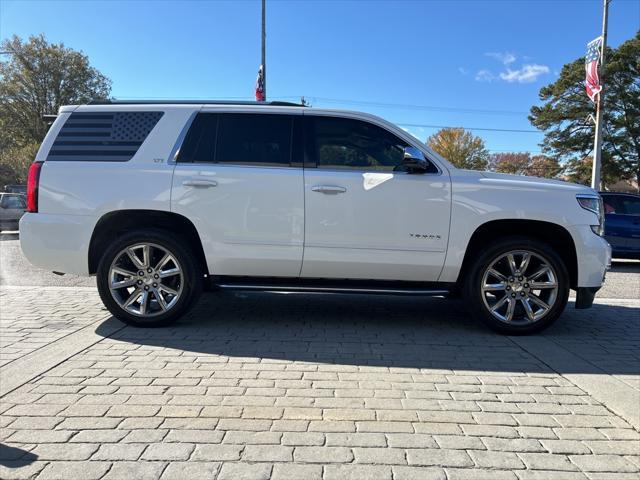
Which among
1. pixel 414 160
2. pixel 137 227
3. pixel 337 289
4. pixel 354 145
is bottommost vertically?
pixel 337 289

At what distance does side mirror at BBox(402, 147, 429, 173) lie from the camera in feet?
14.9

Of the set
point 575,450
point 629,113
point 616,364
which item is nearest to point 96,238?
point 575,450

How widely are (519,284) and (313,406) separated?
2638mm

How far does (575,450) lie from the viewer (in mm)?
2707

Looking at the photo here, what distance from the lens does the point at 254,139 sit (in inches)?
191

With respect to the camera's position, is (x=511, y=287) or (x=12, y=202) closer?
(x=511, y=287)

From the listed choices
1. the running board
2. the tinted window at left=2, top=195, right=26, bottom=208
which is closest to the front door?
the running board

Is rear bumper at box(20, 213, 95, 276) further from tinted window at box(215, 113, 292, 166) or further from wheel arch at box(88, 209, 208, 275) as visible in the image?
tinted window at box(215, 113, 292, 166)

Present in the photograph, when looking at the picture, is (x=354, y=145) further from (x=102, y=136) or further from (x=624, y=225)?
(x=624, y=225)

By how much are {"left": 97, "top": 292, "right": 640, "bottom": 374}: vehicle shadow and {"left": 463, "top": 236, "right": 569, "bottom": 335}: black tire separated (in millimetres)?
183

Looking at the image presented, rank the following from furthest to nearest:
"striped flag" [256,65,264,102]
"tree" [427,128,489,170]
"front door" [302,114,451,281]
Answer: "tree" [427,128,489,170] → "striped flag" [256,65,264,102] → "front door" [302,114,451,281]

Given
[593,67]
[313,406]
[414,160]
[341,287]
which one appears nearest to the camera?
[313,406]

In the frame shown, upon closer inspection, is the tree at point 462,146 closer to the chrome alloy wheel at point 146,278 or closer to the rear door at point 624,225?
the rear door at point 624,225

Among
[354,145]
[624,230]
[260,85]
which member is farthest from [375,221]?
[260,85]
